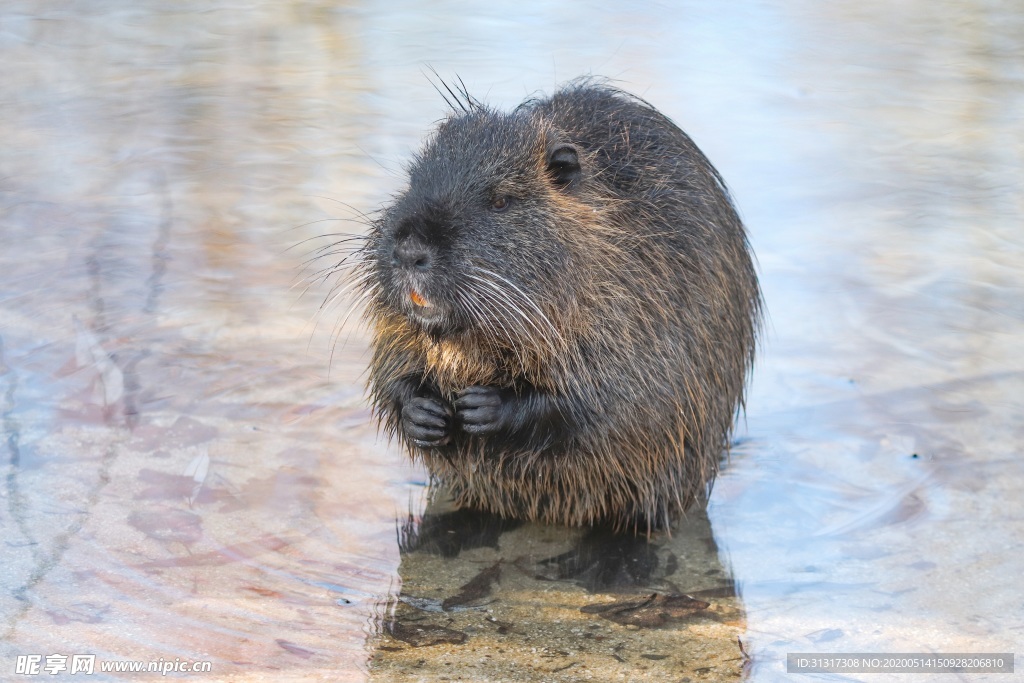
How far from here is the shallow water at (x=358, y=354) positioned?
11.8 ft

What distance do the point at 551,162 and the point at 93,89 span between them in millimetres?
5520

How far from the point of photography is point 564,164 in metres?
4.02

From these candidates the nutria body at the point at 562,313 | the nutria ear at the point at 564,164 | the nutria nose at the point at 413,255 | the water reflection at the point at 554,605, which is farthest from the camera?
the nutria ear at the point at 564,164

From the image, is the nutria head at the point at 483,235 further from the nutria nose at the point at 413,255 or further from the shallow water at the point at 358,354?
the shallow water at the point at 358,354

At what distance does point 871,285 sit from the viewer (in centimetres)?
620

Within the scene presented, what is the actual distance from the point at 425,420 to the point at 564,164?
95cm

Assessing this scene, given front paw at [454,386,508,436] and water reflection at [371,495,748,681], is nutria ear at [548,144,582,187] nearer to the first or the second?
front paw at [454,386,508,436]

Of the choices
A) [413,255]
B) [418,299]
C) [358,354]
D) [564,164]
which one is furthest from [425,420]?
[358,354]

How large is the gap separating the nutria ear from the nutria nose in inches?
24.6

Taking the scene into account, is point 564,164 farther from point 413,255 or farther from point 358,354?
point 358,354

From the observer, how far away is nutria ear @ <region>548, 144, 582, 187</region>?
400 cm

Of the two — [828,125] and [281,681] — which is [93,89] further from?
[281,681]

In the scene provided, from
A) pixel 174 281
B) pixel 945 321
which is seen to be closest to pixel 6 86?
pixel 174 281

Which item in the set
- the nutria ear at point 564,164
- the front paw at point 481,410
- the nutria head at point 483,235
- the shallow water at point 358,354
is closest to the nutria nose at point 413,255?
the nutria head at point 483,235
